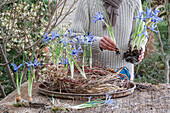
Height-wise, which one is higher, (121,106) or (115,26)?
(115,26)

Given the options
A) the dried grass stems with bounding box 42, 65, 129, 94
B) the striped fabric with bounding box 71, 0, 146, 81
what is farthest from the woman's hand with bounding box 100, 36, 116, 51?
the striped fabric with bounding box 71, 0, 146, 81

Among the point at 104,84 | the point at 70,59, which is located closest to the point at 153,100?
the point at 104,84

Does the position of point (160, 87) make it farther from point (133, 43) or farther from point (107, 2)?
point (107, 2)

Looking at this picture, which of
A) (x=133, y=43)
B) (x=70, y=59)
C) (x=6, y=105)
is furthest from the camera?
(x=133, y=43)

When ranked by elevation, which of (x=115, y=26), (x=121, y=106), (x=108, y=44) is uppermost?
(x=115, y=26)

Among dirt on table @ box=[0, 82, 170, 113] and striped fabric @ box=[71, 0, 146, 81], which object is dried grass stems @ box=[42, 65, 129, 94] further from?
striped fabric @ box=[71, 0, 146, 81]

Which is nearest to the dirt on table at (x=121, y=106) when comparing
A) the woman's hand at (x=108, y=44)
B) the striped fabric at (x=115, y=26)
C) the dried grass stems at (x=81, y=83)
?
the dried grass stems at (x=81, y=83)

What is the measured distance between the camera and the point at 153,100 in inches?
42.3

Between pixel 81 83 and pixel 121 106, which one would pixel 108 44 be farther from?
pixel 121 106

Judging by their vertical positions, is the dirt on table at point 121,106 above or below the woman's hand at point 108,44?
below

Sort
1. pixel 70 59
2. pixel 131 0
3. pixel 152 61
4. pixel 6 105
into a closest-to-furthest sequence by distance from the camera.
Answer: pixel 6 105, pixel 70 59, pixel 131 0, pixel 152 61

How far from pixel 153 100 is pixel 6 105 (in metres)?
0.74

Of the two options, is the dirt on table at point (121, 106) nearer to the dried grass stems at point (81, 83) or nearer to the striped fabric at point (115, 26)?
the dried grass stems at point (81, 83)

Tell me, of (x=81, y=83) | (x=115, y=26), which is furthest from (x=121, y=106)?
(x=115, y=26)
